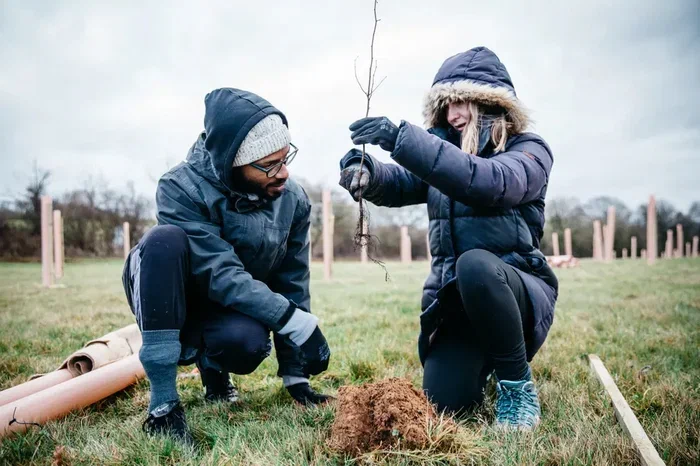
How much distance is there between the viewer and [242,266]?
225 cm

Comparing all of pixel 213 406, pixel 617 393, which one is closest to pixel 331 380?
pixel 213 406

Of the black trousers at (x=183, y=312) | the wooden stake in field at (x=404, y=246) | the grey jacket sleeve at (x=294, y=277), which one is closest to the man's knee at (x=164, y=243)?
the black trousers at (x=183, y=312)

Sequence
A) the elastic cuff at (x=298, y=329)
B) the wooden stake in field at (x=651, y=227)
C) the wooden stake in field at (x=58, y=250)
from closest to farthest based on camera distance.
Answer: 1. the elastic cuff at (x=298, y=329)
2. the wooden stake in field at (x=58, y=250)
3. the wooden stake in field at (x=651, y=227)

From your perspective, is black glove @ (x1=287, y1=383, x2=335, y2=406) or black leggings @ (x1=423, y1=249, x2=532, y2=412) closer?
black leggings @ (x1=423, y1=249, x2=532, y2=412)

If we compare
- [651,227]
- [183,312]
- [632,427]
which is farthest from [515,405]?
[651,227]

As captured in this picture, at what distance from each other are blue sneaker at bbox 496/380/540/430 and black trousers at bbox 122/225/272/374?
109 cm

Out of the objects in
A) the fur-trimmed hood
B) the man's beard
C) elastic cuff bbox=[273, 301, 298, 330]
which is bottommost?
elastic cuff bbox=[273, 301, 298, 330]

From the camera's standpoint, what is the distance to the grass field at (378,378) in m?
Result: 1.78

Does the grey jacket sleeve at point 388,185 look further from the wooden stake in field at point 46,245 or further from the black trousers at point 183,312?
the wooden stake in field at point 46,245

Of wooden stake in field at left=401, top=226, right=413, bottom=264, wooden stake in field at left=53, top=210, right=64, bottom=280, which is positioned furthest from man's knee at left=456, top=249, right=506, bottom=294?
wooden stake in field at left=401, top=226, right=413, bottom=264

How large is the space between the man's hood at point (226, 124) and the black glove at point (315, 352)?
79 cm

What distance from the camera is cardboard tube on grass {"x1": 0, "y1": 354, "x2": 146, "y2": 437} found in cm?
212

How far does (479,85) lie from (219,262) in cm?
150

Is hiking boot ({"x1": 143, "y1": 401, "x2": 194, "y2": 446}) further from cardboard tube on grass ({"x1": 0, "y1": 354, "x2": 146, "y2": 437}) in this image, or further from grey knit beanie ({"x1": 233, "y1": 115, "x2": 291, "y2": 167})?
grey knit beanie ({"x1": 233, "y1": 115, "x2": 291, "y2": 167})
